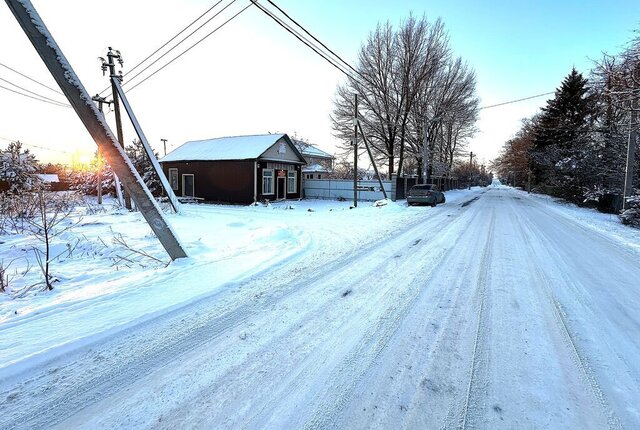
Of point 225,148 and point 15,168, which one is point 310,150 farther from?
point 15,168

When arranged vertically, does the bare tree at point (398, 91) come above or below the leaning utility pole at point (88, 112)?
above

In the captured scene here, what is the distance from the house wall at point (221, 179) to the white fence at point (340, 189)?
6.96 metres

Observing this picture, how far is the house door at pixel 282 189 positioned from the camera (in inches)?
986

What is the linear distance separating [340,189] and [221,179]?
9.91 m

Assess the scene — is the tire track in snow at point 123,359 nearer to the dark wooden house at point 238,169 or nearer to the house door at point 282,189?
the dark wooden house at point 238,169

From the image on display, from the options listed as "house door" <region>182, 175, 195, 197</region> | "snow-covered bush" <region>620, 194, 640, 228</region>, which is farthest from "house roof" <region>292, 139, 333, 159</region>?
"snow-covered bush" <region>620, 194, 640, 228</region>

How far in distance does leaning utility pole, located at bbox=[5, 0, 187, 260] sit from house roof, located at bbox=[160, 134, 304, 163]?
16699 mm

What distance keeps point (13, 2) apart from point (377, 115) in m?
27.1

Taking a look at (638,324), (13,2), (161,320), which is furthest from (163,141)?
(638,324)

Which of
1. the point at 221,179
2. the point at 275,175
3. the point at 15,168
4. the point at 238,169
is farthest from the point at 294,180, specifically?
the point at 15,168

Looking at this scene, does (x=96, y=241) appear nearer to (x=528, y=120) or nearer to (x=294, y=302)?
(x=294, y=302)

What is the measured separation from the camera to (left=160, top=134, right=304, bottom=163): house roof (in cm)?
2331

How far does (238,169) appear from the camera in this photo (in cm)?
2314

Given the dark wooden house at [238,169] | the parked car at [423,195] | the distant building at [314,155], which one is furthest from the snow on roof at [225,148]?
the distant building at [314,155]
